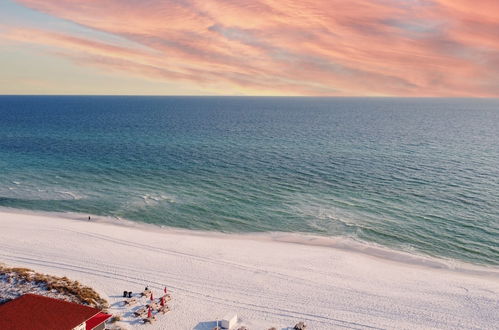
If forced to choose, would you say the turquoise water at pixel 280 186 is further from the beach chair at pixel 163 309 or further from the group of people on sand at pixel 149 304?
the beach chair at pixel 163 309

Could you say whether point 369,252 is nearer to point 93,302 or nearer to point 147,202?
point 93,302

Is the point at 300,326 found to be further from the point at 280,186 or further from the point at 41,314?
the point at 280,186

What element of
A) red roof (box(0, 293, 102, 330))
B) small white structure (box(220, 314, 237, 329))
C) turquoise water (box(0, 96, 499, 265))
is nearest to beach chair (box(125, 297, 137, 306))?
red roof (box(0, 293, 102, 330))

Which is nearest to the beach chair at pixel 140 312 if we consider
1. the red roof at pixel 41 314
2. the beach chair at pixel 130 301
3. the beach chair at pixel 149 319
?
the beach chair at pixel 149 319

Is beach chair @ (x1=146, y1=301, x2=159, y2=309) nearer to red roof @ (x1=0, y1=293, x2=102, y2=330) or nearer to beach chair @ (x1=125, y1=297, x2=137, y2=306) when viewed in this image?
beach chair @ (x1=125, y1=297, x2=137, y2=306)

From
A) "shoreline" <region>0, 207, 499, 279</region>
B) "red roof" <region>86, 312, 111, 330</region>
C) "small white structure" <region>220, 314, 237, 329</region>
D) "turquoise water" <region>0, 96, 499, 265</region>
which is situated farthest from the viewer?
"turquoise water" <region>0, 96, 499, 265</region>

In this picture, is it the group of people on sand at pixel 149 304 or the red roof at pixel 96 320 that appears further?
the group of people on sand at pixel 149 304
